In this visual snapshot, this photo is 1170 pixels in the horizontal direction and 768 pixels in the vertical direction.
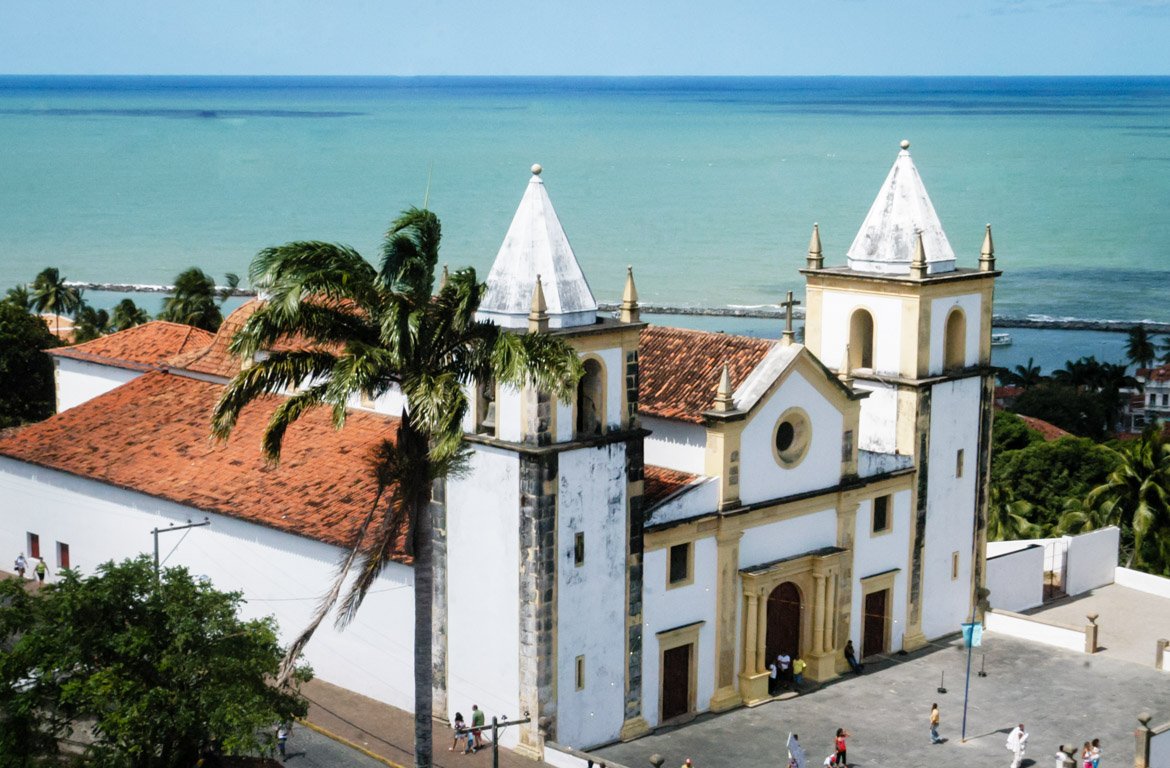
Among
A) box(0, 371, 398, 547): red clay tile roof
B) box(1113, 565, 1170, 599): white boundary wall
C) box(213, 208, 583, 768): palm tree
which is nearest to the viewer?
box(213, 208, 583, 768): palm tree

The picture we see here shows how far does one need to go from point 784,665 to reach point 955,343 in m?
8.29

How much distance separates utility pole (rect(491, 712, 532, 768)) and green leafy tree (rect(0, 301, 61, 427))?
29687mm

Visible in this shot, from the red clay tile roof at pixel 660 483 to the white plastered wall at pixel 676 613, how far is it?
990 mm

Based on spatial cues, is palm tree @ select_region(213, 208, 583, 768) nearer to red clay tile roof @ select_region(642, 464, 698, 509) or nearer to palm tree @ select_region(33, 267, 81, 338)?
red clay tile roof @ select_region(642, 464, 698, 509)

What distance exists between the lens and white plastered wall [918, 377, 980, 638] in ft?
131

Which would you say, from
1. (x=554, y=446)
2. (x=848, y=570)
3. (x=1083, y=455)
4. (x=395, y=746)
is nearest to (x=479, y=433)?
(x=554, y=446)

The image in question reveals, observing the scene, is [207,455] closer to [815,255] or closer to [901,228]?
[815,255]

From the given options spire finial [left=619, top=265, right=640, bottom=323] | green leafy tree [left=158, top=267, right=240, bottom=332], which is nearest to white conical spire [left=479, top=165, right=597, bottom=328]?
spire finial [left=619, top=265, right=640, bottom=323]

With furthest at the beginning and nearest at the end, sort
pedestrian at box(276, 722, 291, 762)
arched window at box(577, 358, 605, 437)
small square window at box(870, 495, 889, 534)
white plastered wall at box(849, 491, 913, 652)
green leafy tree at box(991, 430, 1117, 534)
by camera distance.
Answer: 1. green leafy tree at box(991, 430, 1117, 534)
2. small square window at box(870, 495, 889, 534)
3. white plastered wall at box(849, 491, 913, 652)
4. arched window at box(577, 358, 605, 437)
5. pedestrian at box(276, 722, 291, 762)

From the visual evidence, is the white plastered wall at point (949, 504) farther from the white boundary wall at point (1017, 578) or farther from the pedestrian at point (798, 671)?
the pedestrian at point (798, 671)

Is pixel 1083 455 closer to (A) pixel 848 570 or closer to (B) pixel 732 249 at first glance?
(A) pixel 848 570

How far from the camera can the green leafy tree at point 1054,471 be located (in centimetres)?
5916

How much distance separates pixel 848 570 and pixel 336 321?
1601 cm

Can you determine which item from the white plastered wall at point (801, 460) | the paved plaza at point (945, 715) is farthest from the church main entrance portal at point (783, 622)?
the white plastered wall at point (801, 460)
